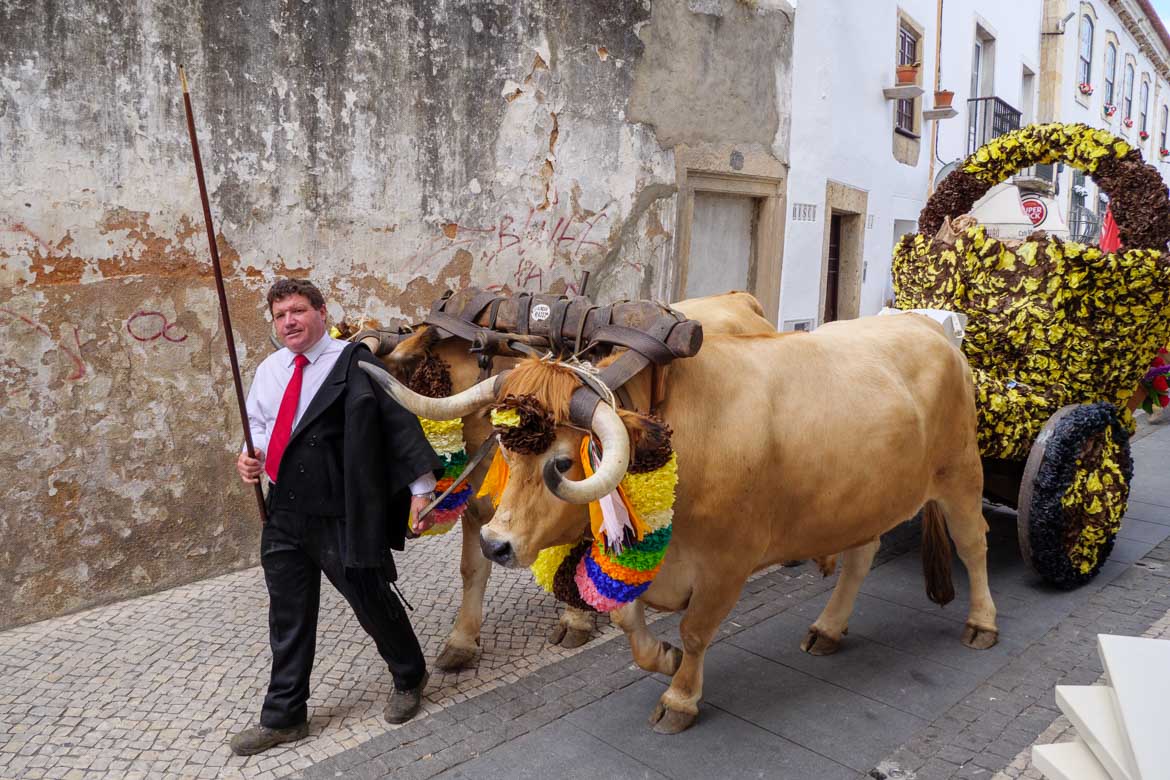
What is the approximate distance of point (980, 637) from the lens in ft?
14.4

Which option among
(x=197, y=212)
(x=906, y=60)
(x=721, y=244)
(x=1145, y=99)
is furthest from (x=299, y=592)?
(x=1145, y=99)

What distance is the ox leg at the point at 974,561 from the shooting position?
441 cm

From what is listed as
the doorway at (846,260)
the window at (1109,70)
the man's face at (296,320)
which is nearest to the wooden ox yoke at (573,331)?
the man's face at (296,320)

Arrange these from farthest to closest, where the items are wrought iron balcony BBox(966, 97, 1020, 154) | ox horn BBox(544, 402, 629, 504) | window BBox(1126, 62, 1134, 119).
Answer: window BBox(1126, 62, 1134, 119)
wrought iron balcony BBox(966, 97, 1020, 154)
ox horn BBox(544, 402, 629, 504)

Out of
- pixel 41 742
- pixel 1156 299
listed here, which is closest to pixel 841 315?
pixel 1156 299

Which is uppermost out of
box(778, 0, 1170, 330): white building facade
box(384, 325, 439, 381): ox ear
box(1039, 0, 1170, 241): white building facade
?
box(1039, 0, 1170, 241): white building facade

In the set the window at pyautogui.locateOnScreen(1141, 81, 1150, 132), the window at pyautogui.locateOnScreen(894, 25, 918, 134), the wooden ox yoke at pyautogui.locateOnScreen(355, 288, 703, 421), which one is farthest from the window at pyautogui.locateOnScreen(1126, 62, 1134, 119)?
the wooden ox yoke at pyautogui.locateOnScreen(355, 288, 703, 421)

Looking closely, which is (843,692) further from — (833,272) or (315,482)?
(833,272)

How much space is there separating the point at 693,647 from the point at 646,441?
113 centimetres

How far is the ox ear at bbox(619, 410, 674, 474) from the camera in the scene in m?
2.83

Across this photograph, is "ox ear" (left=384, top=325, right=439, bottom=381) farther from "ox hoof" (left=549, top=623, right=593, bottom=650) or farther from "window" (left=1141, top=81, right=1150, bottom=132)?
"window" (left=1141, top=81, right=1150, bottom=132)

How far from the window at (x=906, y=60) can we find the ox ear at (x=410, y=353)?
31.4ft

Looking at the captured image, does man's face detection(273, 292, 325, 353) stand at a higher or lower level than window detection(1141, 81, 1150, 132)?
lower

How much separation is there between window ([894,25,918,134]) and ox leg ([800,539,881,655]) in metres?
8.73
